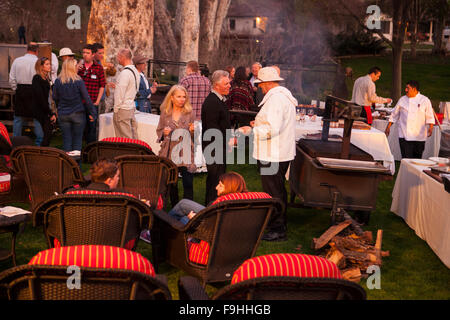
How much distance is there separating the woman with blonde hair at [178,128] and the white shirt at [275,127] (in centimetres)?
94

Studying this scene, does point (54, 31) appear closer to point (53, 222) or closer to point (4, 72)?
point (4, 72)

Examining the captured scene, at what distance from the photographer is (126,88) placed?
847 cm

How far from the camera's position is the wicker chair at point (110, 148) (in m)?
6.17

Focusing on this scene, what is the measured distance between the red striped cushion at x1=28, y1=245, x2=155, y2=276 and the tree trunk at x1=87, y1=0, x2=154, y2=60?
390 inches

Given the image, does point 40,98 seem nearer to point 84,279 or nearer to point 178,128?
point 178,128

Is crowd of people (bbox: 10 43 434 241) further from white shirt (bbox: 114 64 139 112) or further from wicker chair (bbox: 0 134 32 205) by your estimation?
wicker chair (bbox: 0 134 32 205)

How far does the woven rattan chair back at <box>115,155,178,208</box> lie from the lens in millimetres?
5621

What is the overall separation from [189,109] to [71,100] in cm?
231

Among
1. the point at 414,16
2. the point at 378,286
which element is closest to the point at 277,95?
the point at 378,286

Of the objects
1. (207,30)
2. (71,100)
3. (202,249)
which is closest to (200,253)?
(202,249)

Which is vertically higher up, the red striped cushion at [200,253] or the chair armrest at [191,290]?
the chair armrest at [191,290]

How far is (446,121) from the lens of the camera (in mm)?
11117

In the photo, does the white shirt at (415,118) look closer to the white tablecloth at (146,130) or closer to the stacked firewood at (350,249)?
the white tablecloth at (146,130)

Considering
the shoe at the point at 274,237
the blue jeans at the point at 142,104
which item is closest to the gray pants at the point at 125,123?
the blue jeans at the point at 142,104
